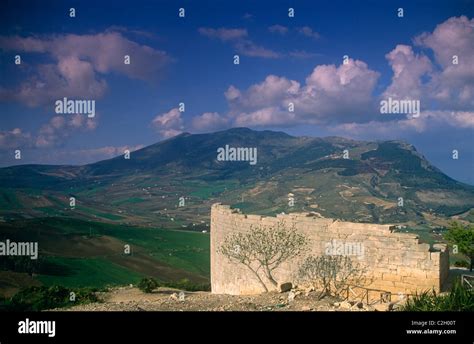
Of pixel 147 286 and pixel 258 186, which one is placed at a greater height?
pixel 258 186

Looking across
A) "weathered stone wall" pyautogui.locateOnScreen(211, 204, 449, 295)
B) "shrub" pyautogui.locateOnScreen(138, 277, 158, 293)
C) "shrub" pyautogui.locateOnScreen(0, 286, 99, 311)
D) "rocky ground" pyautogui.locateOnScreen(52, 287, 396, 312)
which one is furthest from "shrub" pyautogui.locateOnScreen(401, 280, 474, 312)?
"shrub" pyautogui.locateOnScreen(138, 277, 158, 293)

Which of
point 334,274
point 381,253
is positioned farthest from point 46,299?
point 381,253

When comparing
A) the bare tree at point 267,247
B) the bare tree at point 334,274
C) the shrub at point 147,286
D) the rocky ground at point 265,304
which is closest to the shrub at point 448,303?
the rocky ground at point 265,304

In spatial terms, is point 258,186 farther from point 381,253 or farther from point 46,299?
point 381,253

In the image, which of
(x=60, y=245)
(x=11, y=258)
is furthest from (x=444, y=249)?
(x=60, y=245)

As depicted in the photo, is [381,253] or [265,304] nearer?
[265,304]

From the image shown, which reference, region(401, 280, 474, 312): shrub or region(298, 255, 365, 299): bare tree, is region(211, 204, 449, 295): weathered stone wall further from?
region(401, 280, 474, 312): shrub
